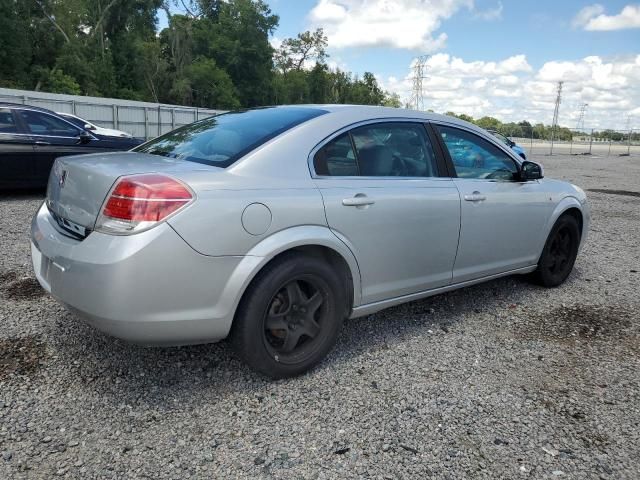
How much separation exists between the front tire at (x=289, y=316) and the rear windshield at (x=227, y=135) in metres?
0.67

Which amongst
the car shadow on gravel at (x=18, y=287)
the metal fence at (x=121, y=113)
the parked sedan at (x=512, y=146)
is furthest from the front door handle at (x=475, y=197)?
the metal fence at (x=121, y=113)

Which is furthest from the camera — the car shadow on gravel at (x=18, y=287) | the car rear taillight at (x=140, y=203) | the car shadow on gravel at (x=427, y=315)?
the car shadow on gravel at (x=18, y=287)

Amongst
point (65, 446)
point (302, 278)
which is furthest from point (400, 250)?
point (65, 446)

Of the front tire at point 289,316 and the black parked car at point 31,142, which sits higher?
the black parked car at point 31,142

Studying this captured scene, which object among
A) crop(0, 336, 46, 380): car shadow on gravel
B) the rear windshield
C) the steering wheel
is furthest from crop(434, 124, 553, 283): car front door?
crop(0, 336, 46, 380): car shadow on gravel

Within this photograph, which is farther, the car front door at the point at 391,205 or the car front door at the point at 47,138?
the car front door at the point at 47,138

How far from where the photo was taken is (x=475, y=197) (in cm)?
380

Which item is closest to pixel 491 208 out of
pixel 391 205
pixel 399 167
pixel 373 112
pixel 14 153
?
pixel 399 167

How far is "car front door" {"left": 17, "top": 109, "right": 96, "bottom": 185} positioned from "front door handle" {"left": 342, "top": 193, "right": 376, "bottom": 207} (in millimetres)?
6708

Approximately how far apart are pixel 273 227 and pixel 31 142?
692 centimetres

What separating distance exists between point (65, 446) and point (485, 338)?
106 inches

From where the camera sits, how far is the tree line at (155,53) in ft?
150

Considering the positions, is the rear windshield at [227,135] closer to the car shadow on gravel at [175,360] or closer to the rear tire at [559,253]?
the car shadow on gravel at [175,360]

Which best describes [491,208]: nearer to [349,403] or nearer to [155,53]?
[349,403]
